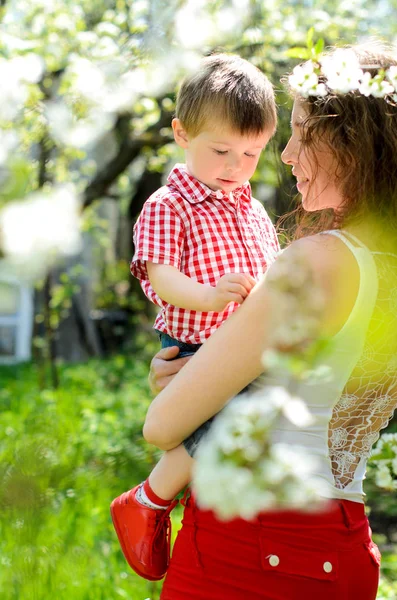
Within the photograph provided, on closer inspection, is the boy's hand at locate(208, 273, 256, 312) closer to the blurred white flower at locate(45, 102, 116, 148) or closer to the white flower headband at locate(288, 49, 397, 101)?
the white flower headband at locate(288, 49, 397, 101)

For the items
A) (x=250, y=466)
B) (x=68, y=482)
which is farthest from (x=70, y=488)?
(x=250, y=466)

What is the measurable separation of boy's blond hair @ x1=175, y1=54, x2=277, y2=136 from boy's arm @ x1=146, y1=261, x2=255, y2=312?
1.04ft

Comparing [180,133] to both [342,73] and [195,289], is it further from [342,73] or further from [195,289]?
[342,73]

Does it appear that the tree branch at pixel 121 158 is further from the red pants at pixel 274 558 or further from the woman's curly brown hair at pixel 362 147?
the red pants at pixel 274 558

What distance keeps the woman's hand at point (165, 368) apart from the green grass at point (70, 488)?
0.25 metres

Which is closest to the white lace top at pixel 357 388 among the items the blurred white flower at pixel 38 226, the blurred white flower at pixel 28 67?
the blurred white flower at pixel 28 67

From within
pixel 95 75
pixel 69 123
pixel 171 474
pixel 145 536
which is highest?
pixel 171 474

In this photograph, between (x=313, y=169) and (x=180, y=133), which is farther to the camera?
(x=180, y=133)

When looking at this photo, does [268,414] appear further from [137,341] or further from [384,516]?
[137,341]

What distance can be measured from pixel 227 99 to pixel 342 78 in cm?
40

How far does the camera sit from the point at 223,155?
68.1 inches

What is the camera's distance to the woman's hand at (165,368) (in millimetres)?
1610

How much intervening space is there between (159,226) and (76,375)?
6.27 meters

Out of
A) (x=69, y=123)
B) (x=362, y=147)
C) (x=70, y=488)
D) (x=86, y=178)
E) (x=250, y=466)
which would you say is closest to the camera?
(x=250, y=466)
